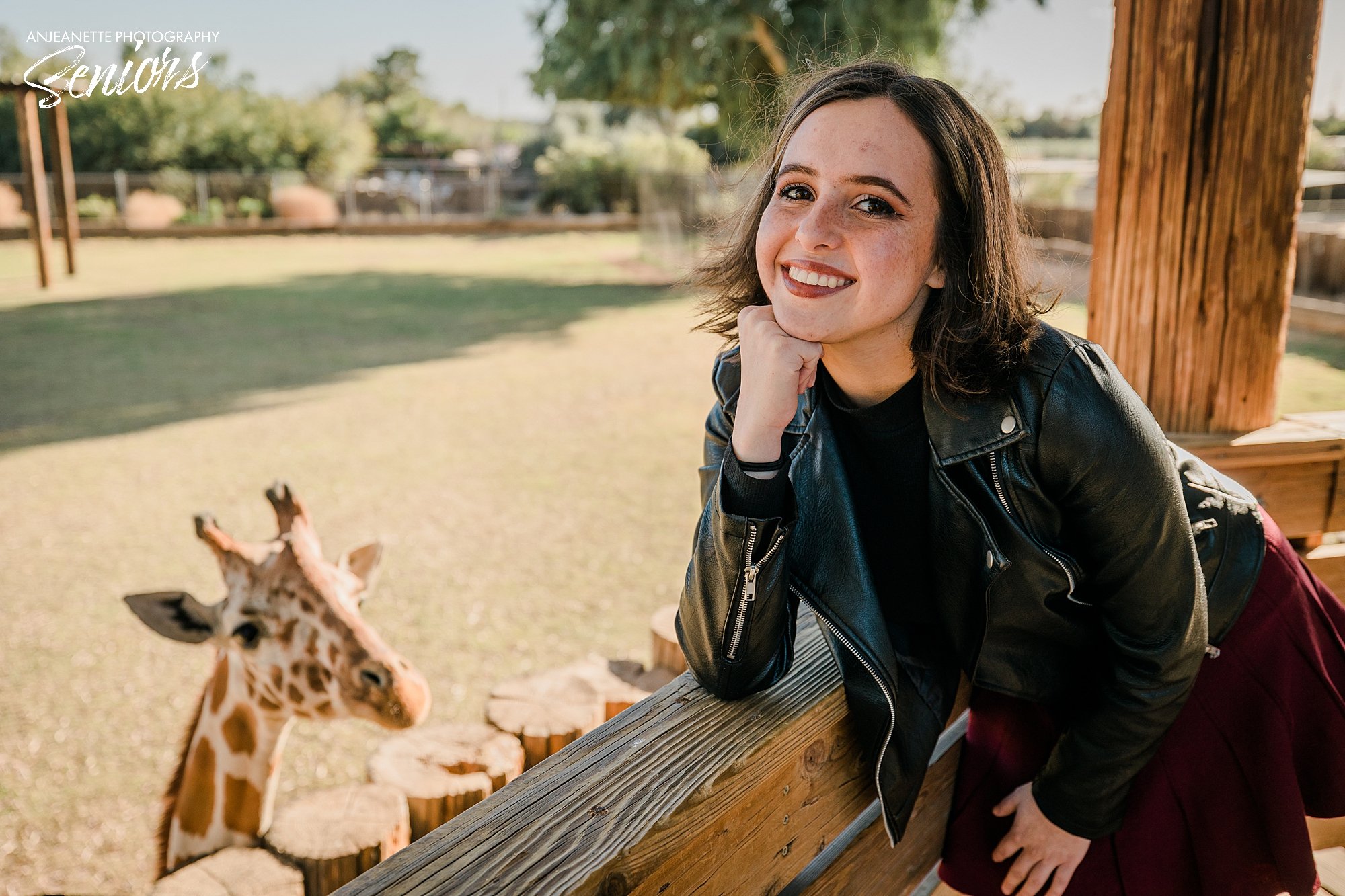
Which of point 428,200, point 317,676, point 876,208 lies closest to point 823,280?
point 876,208

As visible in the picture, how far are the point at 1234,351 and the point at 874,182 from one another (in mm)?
1311

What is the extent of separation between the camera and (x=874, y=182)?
1.62m

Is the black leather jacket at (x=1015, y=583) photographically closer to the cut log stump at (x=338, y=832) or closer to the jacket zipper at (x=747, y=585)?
the jacket zipper at (x=747, y=585)

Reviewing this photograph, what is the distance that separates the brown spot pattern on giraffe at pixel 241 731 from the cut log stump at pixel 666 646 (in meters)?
1.32

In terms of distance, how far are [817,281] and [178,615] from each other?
79.3 inches

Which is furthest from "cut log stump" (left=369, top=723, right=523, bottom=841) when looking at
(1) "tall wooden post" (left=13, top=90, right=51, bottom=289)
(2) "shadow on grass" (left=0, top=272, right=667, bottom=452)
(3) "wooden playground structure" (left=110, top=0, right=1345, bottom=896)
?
(1) "tall wooden post" (left=13, top=90, right=51, bottom=289)

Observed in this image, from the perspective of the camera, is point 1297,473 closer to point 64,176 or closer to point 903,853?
point 903,853

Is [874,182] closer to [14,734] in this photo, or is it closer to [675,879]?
[675,879]

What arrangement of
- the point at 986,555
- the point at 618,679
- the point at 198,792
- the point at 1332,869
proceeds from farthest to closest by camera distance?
the point at 618,679, the point at 198,792, the point at 1332,869, the point at 986,555

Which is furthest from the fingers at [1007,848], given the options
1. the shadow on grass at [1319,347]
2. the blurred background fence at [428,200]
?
the blurred background fence at [428,200]

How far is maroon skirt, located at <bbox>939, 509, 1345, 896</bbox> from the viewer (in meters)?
1.73

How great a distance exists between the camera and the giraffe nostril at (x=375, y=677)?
2.74 meters

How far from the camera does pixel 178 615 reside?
2691mm

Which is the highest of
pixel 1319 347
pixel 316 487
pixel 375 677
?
pixel 375 677
